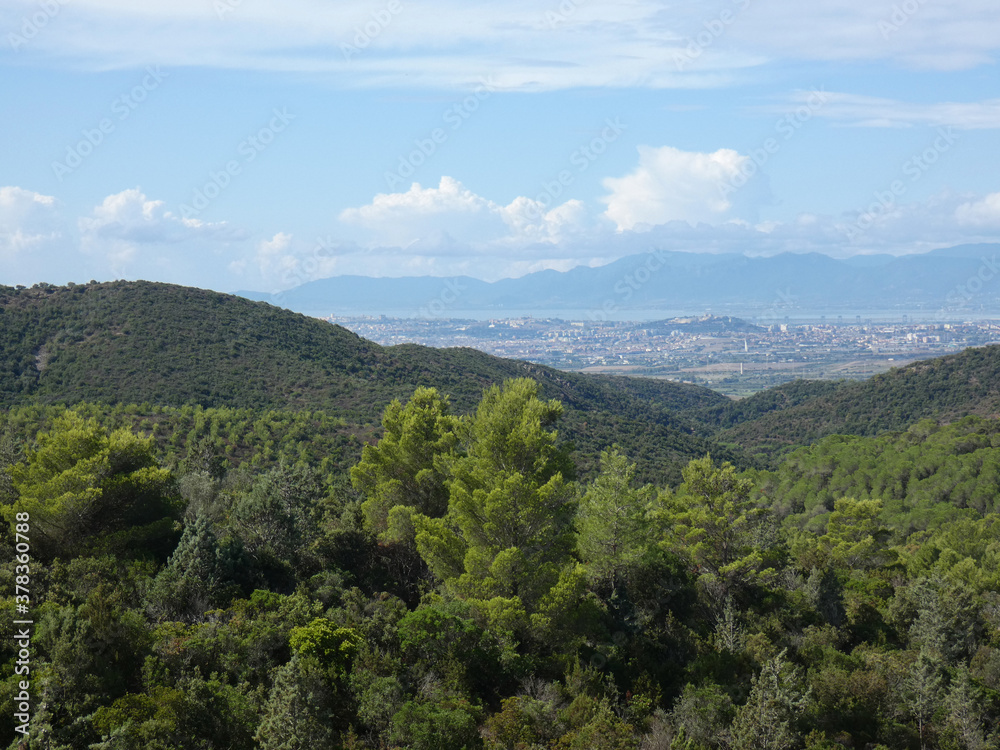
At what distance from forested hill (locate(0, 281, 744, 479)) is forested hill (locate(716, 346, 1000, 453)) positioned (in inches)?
712

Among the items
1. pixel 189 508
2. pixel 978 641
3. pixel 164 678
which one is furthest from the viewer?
pixel 978 641

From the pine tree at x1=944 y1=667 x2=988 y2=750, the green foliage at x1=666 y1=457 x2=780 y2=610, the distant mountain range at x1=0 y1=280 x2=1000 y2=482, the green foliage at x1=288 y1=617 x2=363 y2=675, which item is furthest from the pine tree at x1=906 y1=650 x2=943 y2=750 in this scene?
the distant mountain range at x1=0 y1=280 x2=1000 y2=482

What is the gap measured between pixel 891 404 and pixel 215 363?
237 feet

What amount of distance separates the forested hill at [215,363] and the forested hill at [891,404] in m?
18.1

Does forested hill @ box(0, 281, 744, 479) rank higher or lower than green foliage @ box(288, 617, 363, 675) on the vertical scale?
higher

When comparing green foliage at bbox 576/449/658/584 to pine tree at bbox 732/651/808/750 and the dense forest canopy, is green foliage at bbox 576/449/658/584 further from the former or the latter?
pine tree at bbox 732/651/808/750

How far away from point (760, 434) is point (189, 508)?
270 feet

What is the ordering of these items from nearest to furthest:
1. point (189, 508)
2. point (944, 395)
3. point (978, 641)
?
point (189, 508)
point (978, 641)
point (944, 395)

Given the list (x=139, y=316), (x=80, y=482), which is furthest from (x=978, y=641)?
(x=139, y=316)

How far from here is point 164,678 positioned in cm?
1245

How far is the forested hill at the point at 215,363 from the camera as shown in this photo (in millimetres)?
54688

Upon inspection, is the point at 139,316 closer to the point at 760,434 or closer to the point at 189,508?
the point at 189,508

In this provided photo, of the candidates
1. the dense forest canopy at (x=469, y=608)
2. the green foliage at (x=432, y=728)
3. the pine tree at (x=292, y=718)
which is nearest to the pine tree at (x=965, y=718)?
the dense forest canopy at (x=469, y=608)

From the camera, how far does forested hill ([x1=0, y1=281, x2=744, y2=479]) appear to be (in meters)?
54.7
